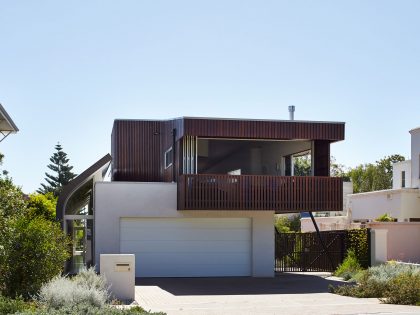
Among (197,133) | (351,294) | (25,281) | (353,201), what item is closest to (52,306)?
(25,281)

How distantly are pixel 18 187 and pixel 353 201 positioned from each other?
2591 centimetres

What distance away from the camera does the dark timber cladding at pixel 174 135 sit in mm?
24984

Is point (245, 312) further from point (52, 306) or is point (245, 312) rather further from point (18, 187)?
point (18, 187)

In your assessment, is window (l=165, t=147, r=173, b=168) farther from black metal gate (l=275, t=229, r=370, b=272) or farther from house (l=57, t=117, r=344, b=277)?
black metal gate (l=275, t=229, r=370, b=272)

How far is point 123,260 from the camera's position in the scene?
1888 centimetres

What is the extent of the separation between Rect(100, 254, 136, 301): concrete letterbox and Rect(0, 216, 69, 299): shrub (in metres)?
1.87

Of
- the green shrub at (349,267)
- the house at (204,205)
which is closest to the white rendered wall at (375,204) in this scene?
the green shrub at (349,267)

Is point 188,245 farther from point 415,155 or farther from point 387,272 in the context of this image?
point 415,155

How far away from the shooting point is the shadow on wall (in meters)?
20.8

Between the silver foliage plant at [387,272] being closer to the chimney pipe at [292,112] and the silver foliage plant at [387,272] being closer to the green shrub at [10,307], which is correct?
the chimney pipe at [292,112]

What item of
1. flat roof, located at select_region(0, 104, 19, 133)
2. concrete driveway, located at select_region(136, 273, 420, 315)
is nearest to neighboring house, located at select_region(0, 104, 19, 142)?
flat roof, located at select_region(0, 104, 19, 133)

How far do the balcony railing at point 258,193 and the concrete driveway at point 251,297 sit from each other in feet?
8.35

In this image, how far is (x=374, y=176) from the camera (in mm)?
72938

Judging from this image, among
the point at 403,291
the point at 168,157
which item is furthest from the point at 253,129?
the point at 403,291
